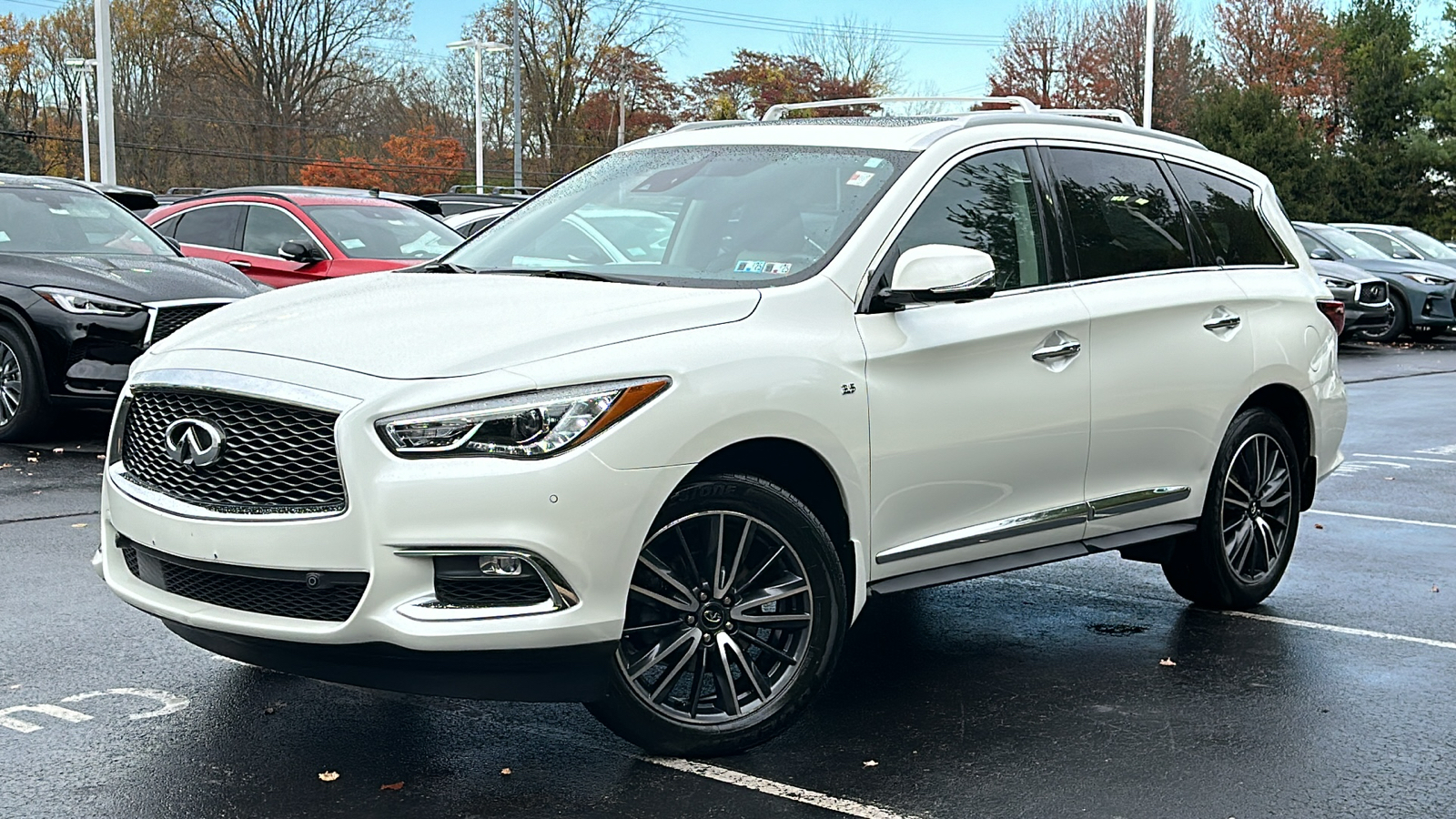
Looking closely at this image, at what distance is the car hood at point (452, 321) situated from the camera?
4.14 meters

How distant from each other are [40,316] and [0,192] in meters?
1.72

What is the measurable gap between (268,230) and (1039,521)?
10355mm

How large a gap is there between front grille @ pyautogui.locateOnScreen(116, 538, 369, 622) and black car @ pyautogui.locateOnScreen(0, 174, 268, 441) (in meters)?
6.26

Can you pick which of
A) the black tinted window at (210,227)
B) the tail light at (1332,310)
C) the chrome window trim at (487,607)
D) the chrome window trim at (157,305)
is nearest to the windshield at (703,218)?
the chrome window trim at (487,607)

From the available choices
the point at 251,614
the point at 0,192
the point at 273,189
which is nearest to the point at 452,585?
the point at 251,614

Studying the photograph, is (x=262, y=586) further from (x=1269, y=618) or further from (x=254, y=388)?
(x=1269, y=618)

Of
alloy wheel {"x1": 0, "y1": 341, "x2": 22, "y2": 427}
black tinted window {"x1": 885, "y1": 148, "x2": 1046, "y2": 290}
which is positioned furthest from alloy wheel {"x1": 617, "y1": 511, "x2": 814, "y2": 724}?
alloy wheel {"x1": 0, "y1": 341, "x2": 22, "y2": 427}

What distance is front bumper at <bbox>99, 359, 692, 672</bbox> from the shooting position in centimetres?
393

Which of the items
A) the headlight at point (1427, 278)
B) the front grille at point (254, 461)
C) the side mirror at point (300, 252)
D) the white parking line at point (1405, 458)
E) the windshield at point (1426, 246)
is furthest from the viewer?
the windshield at point (1426, 246)

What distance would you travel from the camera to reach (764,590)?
15.0ft

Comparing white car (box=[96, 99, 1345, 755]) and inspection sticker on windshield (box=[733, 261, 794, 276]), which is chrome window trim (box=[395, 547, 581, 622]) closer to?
white car (box=[96, 99, 1345, 755])

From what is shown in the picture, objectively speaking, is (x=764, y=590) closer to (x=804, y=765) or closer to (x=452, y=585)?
(x=804, y=765)

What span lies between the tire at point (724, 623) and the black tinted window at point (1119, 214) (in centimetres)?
176

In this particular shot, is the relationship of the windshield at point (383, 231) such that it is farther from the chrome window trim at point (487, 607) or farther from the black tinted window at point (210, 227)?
the chrome window trim at point (487, 607)
